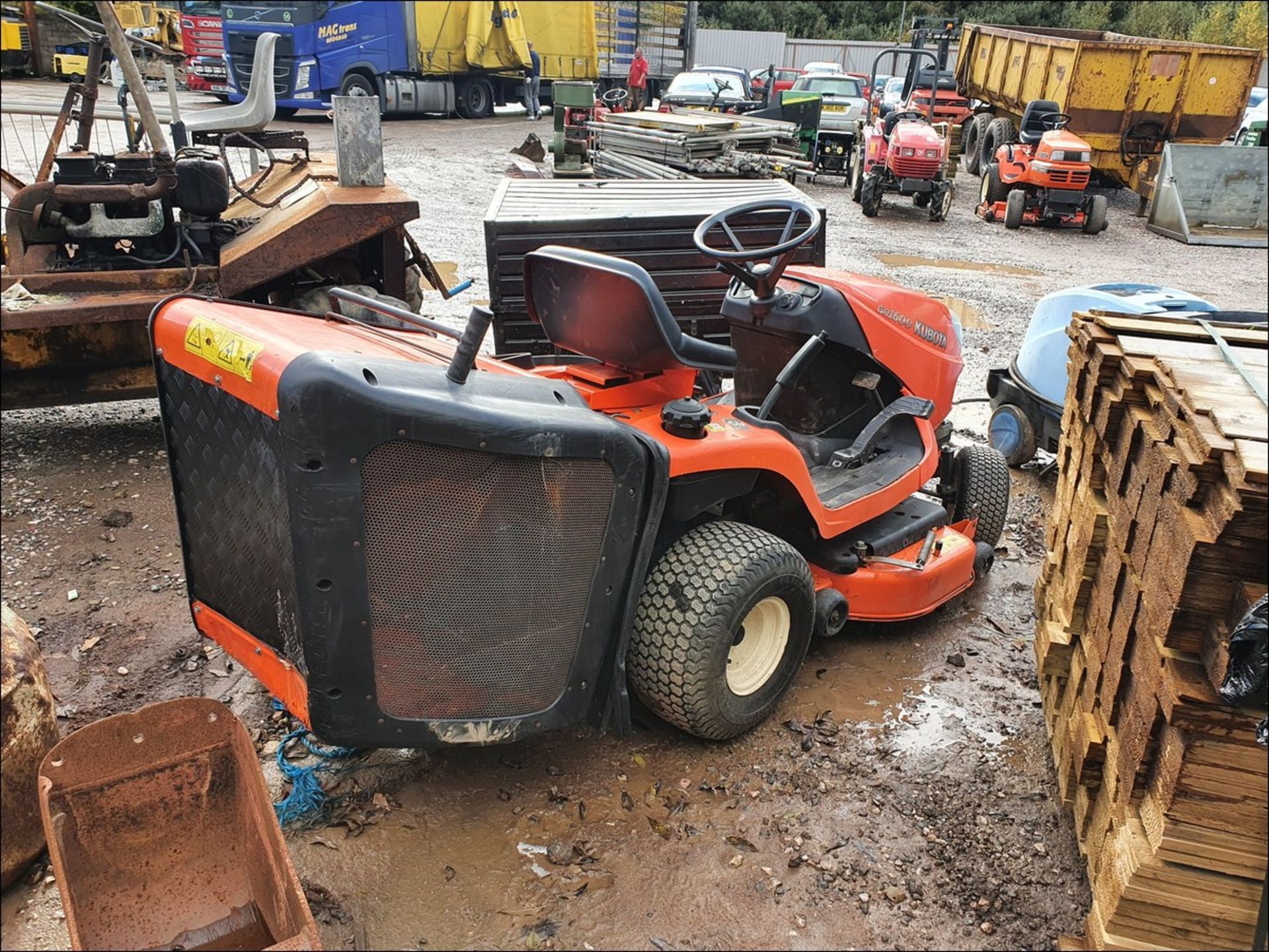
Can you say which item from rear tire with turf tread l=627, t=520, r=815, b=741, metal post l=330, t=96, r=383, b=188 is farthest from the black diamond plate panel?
metal post l=330, t=96, r=383, b=188

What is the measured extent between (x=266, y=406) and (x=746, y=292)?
2391 mm

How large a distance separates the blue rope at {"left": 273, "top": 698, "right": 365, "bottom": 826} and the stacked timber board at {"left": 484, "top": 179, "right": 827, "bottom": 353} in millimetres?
2513

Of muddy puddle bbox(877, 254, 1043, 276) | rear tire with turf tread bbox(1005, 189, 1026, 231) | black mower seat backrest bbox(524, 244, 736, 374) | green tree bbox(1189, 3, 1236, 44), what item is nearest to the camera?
black mower seat backrest bbox(524, 244, 736, 374)

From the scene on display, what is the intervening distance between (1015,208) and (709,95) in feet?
22.5

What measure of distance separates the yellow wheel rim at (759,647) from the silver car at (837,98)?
14.4 metres

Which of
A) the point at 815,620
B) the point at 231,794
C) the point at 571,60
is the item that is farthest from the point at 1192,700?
the point at 571,60

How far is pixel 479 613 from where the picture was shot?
2512mm

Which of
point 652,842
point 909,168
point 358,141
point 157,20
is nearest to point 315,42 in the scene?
point 157,20

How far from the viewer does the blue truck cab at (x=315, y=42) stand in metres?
19.0

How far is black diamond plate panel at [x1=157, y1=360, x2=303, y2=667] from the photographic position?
242cm

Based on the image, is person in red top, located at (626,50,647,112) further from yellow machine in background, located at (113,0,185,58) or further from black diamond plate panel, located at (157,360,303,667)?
black diamond plate panel, located at (157,360,303,667)

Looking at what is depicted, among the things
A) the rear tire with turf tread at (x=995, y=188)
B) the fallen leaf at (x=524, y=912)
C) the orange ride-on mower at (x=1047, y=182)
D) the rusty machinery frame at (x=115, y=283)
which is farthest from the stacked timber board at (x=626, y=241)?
the rear tire with turf tread at (x=995, y=188)

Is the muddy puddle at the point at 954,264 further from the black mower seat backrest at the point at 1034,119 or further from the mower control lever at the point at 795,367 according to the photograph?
the mower control lever at the point at 795,367

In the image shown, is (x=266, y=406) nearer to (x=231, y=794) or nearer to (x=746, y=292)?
(x=231, y=794)
